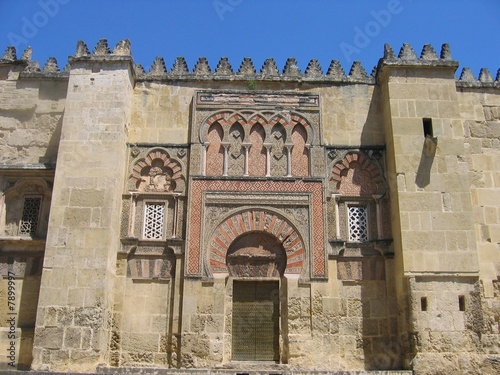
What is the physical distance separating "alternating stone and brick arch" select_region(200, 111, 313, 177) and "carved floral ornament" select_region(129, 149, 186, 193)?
0.45m

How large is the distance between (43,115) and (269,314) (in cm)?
484

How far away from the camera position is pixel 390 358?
7543 mm

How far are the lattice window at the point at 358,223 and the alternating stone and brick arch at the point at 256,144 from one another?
2.97 feet

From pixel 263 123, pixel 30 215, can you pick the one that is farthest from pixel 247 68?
pixel 30 215

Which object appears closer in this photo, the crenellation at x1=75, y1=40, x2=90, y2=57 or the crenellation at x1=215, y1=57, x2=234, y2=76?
the crenellation at x1=75, y1=40, x2=90, y2=57

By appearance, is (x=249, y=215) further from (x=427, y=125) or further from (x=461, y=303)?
(x=461, y=303)

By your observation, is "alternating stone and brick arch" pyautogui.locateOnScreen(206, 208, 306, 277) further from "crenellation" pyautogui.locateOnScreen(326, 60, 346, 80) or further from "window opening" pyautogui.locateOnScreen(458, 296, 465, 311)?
"crenellation" pyautogui.locateOnScreen(326, 60, 346, 80)

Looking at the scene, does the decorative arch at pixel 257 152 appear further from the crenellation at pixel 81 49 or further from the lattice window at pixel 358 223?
the crenellation at pixel 81 49

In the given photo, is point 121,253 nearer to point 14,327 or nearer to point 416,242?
point 14,327

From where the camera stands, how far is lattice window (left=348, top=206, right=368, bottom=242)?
320 inches

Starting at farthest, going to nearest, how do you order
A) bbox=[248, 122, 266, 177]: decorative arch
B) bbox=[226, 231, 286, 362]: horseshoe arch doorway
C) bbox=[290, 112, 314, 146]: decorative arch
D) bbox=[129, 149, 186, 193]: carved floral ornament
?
bbox=[290, 112, 314, 146]: decorative arch
bbox=[248, 122, 266, 177]: decorative arch
bbox=[129, 149, 186, 193]: carved floral ornament
bbox=[226, 231, 286, 362]: horseshoe arch doorway

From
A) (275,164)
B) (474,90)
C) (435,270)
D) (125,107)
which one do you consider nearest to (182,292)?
(275,164)

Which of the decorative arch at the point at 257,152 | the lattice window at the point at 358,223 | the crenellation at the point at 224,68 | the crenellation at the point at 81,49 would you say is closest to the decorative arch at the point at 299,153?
the decorative arch at the point at 257,152

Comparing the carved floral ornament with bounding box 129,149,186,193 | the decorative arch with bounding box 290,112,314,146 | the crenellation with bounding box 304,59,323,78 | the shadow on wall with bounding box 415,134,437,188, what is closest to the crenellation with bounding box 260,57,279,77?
the crenellation with bounding box 304,59,323,78
